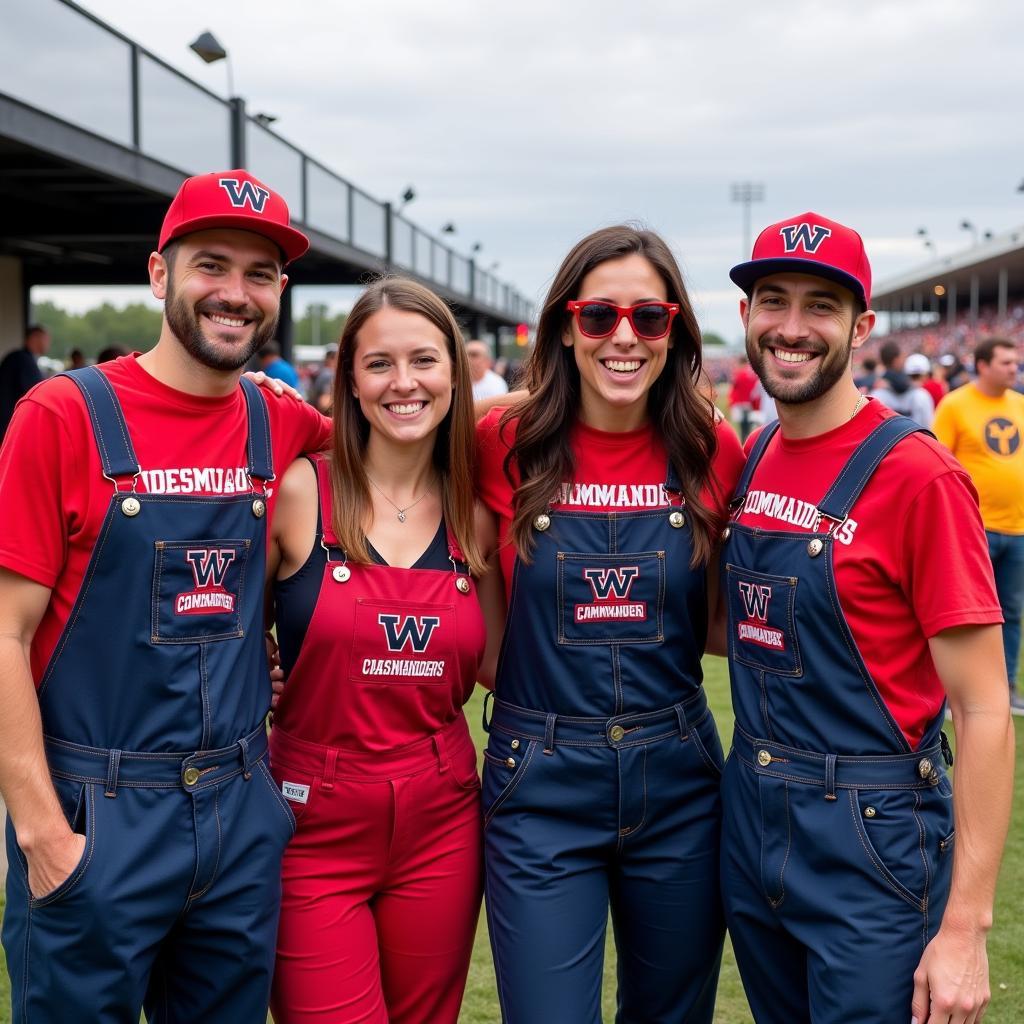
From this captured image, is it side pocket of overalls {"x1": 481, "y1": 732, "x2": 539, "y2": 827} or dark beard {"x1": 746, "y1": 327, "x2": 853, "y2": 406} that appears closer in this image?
dark beard {"x1": 746, "y1": 327, "x2": 853, "y2": 406}

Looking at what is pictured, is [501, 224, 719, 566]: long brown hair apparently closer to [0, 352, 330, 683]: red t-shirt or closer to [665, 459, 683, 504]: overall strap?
[665, 459, 683, 504]: overall strap

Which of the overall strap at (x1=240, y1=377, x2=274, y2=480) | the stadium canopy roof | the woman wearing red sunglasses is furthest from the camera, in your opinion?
the stadium canopy roof

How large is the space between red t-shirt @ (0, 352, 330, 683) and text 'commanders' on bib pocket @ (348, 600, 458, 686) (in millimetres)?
445

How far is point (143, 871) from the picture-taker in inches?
96.3

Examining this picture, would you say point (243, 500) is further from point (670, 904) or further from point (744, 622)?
point (670, 904)

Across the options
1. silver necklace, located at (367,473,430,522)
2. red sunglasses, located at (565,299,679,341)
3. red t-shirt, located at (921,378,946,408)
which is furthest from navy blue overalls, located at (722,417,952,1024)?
red t-shirt, located at (921,378,946,408)

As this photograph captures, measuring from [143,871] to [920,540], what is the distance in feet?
5.79

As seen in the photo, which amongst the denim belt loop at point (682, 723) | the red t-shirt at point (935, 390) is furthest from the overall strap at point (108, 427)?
the red t-shirt at point (935, 390)

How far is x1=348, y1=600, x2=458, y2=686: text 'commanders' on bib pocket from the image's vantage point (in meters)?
2.79

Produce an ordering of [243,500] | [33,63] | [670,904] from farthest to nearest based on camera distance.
Result: 1. [33,63]
2. [670,904]
3. [243,500]

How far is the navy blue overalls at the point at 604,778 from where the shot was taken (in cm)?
283

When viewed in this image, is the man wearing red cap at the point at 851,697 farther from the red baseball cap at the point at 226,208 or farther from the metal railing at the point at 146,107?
the metal railing at the point at 146,107

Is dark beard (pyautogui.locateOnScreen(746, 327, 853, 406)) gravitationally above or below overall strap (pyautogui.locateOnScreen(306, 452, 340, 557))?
above

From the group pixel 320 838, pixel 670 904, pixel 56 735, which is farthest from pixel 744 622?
pixel 56 735
